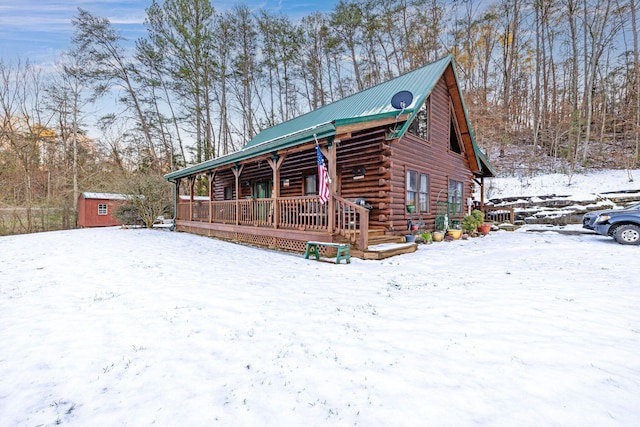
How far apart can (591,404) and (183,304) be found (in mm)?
4249

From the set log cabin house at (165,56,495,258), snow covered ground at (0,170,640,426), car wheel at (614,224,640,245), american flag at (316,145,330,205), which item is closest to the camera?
snow covered ground at (0,170,640,426)

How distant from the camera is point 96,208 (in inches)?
801

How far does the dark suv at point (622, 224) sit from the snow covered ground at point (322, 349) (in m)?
4.04

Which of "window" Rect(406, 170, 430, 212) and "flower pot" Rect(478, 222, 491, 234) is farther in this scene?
"flower pot" Rect(478, 222, 491, 234)

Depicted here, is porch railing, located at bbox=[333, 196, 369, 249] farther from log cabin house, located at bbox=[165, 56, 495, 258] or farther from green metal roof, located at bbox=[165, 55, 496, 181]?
green metal roof, located at bbox=[165, 55, 496, 181]

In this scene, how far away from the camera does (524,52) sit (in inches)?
938

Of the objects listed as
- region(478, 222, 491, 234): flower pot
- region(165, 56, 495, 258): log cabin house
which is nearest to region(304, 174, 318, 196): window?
region(165, 56, 495, 258): log cabin house

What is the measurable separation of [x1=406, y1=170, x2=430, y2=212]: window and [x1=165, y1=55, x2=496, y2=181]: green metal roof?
2361 millimetres

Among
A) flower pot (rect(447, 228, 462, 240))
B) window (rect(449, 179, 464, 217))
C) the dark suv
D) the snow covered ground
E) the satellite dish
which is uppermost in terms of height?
the satellite dish

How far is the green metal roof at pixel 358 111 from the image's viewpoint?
23.5 ft

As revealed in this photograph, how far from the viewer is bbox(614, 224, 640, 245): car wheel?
7.99 metres

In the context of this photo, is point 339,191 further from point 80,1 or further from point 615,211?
point 80,1

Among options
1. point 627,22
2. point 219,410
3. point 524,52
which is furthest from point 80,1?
point 627,22

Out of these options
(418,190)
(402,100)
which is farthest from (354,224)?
(418,190)
